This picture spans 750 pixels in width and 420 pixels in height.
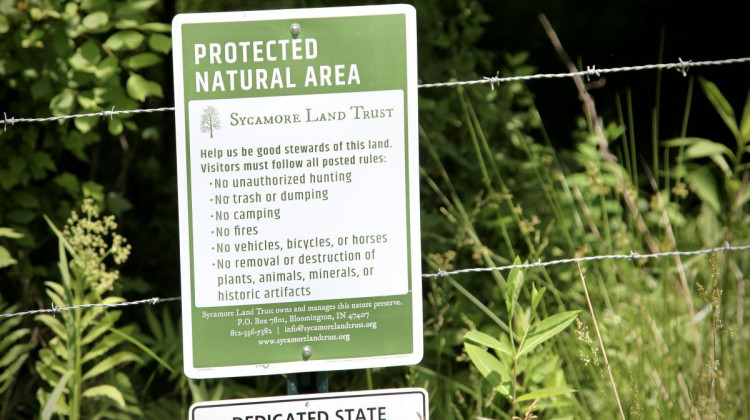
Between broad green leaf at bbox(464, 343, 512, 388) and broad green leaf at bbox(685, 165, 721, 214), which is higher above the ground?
broad green leaf at bbox(685, 165, 721, 214)

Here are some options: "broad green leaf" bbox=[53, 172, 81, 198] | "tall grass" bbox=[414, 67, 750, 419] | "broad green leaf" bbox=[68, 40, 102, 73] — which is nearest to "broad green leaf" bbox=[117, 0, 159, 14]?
"broad green leaf" bbox=[68, 40, 102, 73]

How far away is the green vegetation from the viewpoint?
2.32m

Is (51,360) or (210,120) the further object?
(51,360)

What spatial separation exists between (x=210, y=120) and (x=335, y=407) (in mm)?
682

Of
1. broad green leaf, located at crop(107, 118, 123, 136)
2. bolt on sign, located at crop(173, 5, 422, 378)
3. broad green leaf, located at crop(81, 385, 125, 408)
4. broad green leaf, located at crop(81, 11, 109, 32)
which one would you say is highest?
broad green leaf, located at crop(81, 11, 109, 32)

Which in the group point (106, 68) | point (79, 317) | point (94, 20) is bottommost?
point (79, 317)

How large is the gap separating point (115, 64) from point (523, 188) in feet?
5.55

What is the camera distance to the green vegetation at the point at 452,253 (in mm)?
2318

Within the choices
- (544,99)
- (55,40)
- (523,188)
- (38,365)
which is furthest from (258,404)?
(544,99)

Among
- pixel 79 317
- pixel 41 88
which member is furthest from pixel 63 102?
pixel 79 317

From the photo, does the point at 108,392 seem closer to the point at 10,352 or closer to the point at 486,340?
the point at 10,352

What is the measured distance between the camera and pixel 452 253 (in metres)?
2.64

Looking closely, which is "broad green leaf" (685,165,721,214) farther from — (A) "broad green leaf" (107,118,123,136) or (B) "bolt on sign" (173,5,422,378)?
(A) "broad green leaf" (107,118,123,136)

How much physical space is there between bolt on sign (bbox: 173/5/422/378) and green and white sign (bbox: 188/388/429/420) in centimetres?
7
